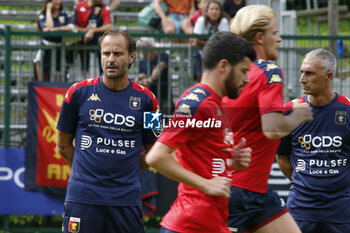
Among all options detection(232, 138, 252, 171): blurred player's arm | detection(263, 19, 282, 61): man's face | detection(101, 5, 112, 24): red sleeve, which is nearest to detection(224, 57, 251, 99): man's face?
detection(232, 138, 252, 171): blurred player's arm

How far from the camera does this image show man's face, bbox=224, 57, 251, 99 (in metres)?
4.30

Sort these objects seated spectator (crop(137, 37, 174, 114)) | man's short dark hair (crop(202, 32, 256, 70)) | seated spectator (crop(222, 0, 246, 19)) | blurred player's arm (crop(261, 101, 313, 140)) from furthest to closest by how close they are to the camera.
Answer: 1. seated spectator (crop(222, 0, 246, 19))
2. seated spectator (crop(137, 37, 174, 114))
3. blurred player's arm (crop(261, 101, 313, 140))
4. man's short dark hair (crop(202, 32, 256, 70))

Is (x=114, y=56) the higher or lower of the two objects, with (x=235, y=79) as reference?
higher

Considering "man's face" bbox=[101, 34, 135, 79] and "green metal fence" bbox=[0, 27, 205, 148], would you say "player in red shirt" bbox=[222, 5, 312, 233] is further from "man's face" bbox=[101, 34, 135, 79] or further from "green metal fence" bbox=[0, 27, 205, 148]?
"green metal fence" bbox=[0, 27, 205, 148]

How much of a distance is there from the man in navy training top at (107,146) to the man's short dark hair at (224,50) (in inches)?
73.4

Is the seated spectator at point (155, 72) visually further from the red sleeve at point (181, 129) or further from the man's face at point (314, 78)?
the red sleeve at point (181, 129)

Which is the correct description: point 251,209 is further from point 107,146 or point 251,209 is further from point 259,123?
point 107,146

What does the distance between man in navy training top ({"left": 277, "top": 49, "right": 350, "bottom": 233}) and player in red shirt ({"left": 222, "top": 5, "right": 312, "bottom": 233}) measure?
98 cm

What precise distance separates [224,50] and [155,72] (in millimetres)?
5745

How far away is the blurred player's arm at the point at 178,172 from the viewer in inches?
159

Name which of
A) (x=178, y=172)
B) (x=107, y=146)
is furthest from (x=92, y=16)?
(x=178, y=172)

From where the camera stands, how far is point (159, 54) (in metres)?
10.0

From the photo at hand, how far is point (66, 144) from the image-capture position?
249 inches

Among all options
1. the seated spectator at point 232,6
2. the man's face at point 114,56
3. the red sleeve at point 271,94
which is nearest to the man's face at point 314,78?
the red sleeve at point 271,94
